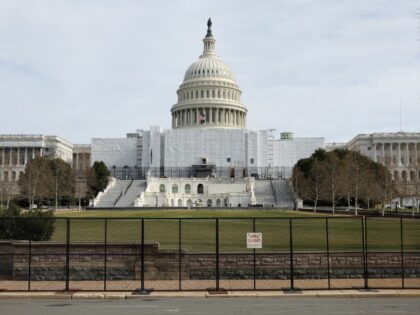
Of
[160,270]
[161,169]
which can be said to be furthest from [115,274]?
[161,169]

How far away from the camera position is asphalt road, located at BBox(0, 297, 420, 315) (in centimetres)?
1667

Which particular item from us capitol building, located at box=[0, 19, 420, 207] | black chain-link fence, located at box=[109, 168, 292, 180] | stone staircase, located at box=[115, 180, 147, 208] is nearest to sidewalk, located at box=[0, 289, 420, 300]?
stone staircase, located at box=[115, 180, 147, 208]

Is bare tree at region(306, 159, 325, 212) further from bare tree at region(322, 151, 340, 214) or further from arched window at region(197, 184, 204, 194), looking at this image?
arched window at region(197, 184, 204, 194)

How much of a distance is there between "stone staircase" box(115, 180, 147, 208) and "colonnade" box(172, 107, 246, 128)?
41166mm

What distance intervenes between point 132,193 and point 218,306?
87544 millimetres

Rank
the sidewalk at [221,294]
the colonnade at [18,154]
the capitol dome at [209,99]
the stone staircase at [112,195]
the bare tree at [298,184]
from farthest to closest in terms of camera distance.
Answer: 1. the colonnade at [18,154]
2. the capitol dome at [209,99]
3. the stone staircase at [112,195]
4. the bare tree at [298,184]
5. the sidewalk at [221,294]

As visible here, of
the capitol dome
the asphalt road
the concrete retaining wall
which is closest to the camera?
the asphalt road

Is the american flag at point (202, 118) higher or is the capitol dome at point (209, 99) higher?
the capitol dome at point (209, 99)

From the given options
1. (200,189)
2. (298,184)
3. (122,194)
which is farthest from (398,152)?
(122,194)

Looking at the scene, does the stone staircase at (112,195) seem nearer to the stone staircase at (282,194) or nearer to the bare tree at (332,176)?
the stone staircase at (282,194)

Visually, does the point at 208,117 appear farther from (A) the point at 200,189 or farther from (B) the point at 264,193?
(B) the point at 264,193

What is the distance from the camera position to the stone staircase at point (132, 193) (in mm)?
95438

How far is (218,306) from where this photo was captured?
17734 mm

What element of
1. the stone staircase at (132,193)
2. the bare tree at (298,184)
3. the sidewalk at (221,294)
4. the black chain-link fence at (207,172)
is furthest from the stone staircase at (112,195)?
the sidewalk at (221,294)
